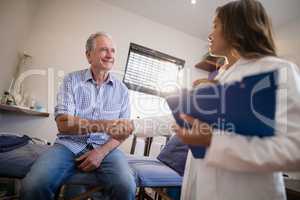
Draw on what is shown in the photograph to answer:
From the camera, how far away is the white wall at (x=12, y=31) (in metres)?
1.71

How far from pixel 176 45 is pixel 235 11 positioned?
8.10 ft

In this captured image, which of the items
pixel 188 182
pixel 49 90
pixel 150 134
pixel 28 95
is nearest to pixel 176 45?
pixel 49 90

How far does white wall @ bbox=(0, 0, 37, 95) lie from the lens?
67.3 inches

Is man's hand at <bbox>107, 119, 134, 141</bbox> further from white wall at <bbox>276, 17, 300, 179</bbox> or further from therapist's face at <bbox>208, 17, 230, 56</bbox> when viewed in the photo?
white wall at <bbox>276, 17, 300, 179</bbox>

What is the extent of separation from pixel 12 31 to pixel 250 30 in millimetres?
2118

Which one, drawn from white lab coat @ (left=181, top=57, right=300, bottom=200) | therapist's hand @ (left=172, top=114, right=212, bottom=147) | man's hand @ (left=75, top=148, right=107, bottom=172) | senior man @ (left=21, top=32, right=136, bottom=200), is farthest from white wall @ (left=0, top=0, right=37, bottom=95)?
white lab coat @ (left=181, top=57, right=300, bottom=200)

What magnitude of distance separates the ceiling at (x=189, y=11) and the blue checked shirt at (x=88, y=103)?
1632 millimetres

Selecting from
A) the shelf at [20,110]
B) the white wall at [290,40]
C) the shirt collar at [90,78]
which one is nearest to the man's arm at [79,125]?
the shirt collar at [90,78]

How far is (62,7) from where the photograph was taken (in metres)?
2.50

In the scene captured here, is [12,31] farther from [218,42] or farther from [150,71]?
[218,42]

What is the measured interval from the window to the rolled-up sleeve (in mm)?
1508

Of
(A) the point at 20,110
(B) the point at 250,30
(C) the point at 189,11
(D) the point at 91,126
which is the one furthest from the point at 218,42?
(C) the point at 189,11

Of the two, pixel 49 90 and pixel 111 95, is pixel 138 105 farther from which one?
pixel 111 95

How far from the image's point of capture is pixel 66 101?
4.06 ft
